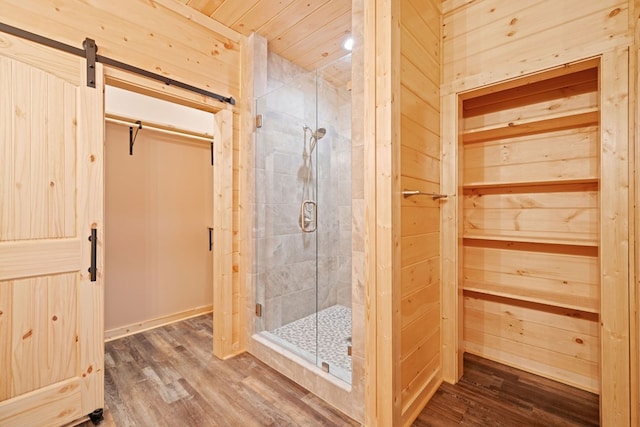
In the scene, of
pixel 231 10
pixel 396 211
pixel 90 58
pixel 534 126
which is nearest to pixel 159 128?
pixel 90 58

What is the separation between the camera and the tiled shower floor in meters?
1.87

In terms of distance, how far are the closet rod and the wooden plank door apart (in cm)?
97

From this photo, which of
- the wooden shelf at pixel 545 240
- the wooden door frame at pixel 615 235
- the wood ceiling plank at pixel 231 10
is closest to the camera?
the wooden door frame at pixel 615 235

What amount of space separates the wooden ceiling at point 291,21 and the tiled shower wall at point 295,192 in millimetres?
269

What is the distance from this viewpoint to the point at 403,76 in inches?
59.4

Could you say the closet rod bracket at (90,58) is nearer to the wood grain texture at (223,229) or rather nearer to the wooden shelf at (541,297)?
the wood grain texture at (223,229)

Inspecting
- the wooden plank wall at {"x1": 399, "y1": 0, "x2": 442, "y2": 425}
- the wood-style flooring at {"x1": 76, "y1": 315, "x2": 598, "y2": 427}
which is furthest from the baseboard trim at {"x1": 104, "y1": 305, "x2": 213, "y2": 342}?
the wooden plank wall at {"x1": 399, "y1": 0, "x2": 442, "y2": 425}

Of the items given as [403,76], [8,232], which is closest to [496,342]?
[403,76]

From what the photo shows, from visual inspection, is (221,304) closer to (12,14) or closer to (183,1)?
(12,14)

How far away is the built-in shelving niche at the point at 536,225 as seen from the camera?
5.91 feet

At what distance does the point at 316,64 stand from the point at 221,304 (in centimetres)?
246

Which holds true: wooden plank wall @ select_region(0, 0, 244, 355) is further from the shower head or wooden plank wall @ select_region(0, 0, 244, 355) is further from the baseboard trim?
the baseboard trim

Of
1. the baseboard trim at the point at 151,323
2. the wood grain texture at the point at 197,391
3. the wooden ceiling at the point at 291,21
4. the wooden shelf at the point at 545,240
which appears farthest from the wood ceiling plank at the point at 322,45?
the baseboard trim at the point at 151,323

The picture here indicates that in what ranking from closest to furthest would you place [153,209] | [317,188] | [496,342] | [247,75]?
[496,342] → [247,75] → [317,188] → [153,209]
